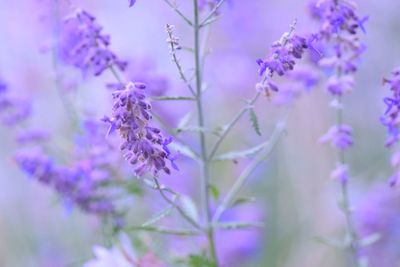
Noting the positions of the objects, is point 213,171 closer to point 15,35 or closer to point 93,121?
point 15,35

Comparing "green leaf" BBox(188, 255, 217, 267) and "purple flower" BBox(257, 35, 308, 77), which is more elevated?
"purple flower" BBox(257, 35, 308, 77)

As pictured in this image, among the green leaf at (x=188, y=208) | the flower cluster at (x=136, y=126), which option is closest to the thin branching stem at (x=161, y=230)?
the green leaf at (x=188, y=208)

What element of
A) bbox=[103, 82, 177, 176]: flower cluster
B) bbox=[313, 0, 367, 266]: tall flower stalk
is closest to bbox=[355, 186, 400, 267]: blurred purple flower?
bbox=[313, 0, 367, 266]: tall flower stalk

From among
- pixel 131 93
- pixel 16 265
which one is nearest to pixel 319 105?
pixel 16 265

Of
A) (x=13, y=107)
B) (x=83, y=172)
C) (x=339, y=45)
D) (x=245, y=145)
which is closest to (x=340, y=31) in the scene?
(x=339, y=45)

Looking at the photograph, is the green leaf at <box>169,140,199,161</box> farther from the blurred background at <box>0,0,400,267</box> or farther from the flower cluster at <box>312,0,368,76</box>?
the blurred background at <box>0,0,400,267</box>

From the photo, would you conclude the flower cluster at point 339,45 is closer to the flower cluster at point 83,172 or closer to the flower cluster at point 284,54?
the flower cluster at point 284,54

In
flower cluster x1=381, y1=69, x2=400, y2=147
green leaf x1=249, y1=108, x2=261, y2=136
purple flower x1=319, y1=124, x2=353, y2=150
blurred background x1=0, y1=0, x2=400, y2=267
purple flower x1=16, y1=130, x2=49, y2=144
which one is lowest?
green leaf x1=249, y1=108, x2=261, y2=136
